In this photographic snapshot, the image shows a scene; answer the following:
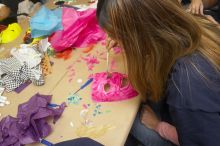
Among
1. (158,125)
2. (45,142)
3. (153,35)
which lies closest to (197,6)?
(158,125)

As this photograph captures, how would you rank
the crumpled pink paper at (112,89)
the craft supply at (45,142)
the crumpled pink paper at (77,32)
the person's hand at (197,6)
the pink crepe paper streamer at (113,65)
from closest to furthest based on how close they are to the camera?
the craft supply at (45,142) → the crumpled pink paper at (112,89) → the pink crepe paper streamer at (113,65) → the crumpled pink paper at (77,32) → the person's hand at (197,6)

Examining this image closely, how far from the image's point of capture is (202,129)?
2.87ft

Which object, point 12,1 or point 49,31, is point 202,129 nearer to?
point 49,31

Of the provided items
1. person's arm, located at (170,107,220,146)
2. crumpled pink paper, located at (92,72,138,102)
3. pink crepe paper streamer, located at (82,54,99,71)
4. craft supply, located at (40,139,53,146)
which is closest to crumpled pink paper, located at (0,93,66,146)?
craft supply, located at (40,139,53,146)

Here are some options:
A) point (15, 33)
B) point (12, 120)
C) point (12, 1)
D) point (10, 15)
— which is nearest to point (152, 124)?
point (12, 120)

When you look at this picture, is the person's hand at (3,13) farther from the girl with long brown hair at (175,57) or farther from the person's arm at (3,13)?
the girl with long brown hair at (175,57)

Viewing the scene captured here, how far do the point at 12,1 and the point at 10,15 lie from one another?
0.36 meters

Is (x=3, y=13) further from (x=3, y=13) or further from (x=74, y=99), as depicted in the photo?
(x=74, y=99)

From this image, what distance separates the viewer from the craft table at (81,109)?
1.03m

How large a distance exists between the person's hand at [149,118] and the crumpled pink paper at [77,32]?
1.48 feet

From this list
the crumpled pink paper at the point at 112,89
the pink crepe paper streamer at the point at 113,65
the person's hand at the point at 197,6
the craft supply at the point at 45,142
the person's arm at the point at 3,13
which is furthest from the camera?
the person's arm at the point at 3,13

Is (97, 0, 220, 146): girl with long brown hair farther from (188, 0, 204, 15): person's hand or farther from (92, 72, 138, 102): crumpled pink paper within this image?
(188, 0, 204, 15): person's hand

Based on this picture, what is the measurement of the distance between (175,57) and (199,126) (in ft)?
0.77

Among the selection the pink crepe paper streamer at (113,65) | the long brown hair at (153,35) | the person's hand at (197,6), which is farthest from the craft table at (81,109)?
the person's hand at (197,6)
